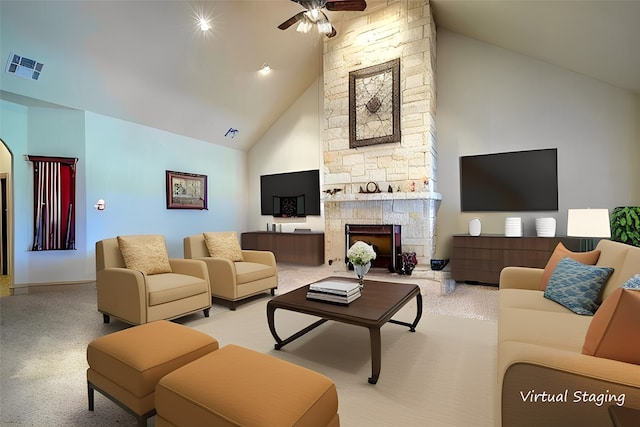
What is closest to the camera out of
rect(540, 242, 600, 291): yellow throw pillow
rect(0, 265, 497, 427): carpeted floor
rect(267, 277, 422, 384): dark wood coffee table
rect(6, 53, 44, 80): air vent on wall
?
rect(0, 265, 497, 427): carpeted floor

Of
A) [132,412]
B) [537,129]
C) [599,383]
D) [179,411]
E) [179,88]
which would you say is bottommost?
[132,412]

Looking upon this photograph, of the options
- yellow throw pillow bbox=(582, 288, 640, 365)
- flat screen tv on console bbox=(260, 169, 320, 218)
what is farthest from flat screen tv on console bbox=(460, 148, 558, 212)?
yellow throw pillow bbox=(582, 288, 640, 365)

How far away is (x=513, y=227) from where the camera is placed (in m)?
4.14

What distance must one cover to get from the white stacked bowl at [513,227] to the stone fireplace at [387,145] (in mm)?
1017

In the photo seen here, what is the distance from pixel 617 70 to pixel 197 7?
5431 millimetres

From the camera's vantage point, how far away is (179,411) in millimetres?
1188

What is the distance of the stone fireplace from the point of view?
453cm

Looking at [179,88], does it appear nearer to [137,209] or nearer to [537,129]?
[137,209]

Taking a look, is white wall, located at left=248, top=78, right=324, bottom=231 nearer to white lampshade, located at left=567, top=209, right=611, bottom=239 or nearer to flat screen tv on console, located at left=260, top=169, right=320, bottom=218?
flat screen tv on console, located at left=260, top=169, right=320, bottom=218

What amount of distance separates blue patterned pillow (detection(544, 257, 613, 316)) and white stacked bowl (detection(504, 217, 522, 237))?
213 centimetres

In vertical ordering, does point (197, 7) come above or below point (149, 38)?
above

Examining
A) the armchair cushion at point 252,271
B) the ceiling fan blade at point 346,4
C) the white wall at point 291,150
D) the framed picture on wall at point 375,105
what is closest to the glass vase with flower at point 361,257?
the armchair cushion at point 252,271

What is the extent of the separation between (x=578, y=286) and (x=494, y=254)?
7.44 ft

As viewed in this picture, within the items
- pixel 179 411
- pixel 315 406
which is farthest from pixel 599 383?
pixel 179 411
